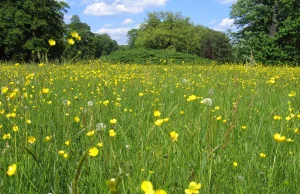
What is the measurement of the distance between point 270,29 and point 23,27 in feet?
60.3

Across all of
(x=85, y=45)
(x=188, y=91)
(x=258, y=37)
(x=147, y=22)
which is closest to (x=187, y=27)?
(x=147, y=22)

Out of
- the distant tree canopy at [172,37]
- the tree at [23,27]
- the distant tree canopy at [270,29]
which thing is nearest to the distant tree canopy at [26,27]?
the tree at [23,27]

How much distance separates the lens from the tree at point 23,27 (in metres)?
24.0

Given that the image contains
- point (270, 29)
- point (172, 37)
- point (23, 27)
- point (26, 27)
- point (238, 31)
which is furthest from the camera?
point (172, 37)

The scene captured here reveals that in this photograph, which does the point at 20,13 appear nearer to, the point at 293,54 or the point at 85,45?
the point at 293,54

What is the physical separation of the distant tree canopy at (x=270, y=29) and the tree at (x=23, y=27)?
14.4 m

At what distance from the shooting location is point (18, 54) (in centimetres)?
2456

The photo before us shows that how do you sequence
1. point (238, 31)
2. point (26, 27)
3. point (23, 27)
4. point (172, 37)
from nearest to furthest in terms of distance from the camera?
point (238, 31) → point (23, 27) → point (26, 27) → point (172, 37)

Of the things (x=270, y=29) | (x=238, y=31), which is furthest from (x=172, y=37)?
(x=270, y=29)

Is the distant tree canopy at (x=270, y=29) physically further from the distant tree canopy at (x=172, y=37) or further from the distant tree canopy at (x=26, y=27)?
the distant tree canopy at (x=172, y=37)

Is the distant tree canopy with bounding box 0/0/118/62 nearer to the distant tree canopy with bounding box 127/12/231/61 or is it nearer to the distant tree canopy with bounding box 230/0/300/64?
the distant tree canopy with bounding box 230/0/300/64

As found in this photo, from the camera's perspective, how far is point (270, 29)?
20672mm

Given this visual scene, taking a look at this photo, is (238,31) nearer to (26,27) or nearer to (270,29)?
(270,29)

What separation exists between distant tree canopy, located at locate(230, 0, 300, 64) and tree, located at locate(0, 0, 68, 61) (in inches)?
566
